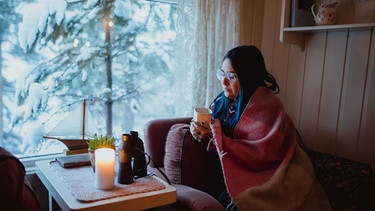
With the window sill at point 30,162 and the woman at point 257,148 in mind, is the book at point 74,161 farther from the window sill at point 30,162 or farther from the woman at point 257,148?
the woman at point 257,148

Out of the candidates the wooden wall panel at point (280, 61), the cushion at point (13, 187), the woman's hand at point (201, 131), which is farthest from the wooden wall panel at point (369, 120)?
the cushion at point (13, 187)

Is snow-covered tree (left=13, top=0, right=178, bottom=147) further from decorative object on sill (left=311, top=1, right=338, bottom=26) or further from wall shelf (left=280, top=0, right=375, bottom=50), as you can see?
decorative object on sill (left=311, top=1, right=338, bottom=26)

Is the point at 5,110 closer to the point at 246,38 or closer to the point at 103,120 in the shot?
the point at 103,120

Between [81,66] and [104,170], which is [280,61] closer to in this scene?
[81,66]

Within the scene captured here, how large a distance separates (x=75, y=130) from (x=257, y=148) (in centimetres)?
90

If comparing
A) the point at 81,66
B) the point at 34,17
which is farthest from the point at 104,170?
the point at 34,17

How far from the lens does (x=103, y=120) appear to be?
2137 mm

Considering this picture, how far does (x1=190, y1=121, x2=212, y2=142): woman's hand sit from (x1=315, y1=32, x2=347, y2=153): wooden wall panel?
85cm

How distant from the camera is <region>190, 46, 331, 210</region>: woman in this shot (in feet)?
4.75

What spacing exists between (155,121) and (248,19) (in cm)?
111

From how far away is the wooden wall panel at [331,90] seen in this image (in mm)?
1945

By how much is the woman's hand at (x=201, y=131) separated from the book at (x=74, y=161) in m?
0.54

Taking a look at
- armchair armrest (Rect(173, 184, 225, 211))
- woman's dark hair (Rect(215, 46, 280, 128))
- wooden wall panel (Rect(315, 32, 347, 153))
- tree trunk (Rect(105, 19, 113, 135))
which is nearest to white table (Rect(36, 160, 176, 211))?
armchair armrest (Rect(173, 184, 225, 211))

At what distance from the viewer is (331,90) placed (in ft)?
6.55
